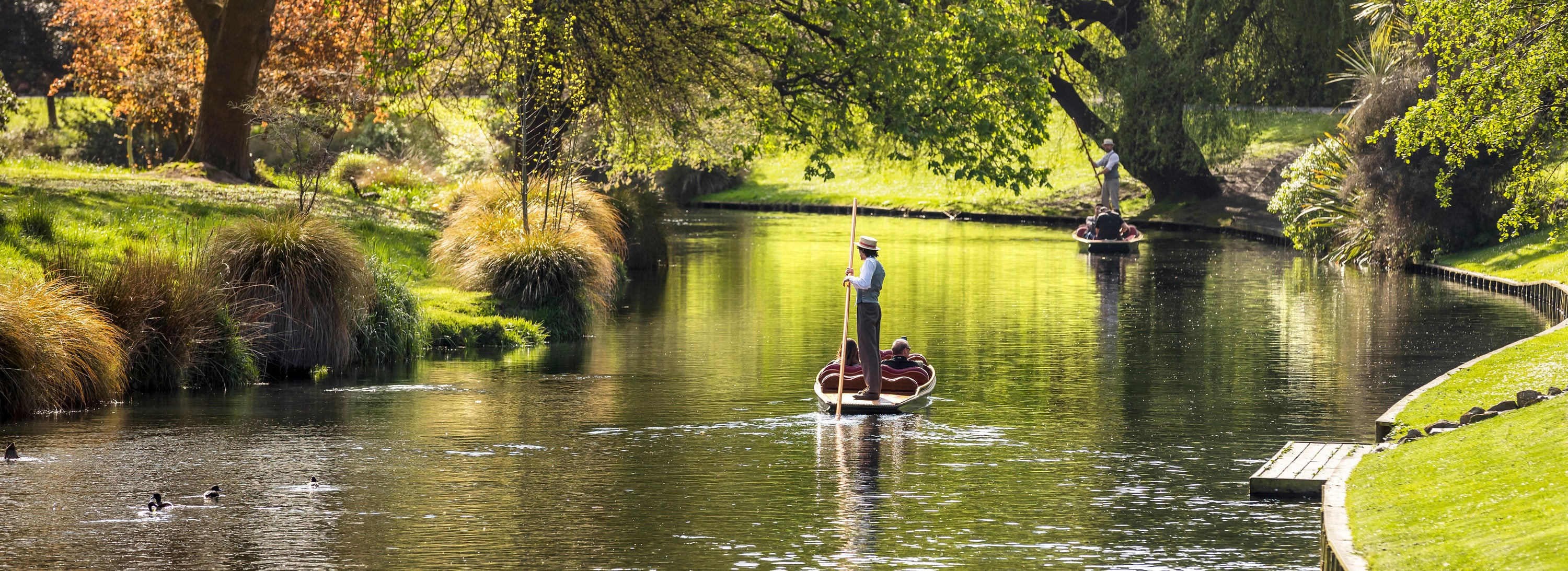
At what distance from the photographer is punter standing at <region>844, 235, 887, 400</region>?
58.3 feet

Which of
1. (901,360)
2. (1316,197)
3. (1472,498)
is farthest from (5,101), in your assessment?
(1472,498)

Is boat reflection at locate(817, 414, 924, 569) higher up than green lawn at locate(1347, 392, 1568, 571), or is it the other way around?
green lawn at locate(1347, 392, 1568, 571)

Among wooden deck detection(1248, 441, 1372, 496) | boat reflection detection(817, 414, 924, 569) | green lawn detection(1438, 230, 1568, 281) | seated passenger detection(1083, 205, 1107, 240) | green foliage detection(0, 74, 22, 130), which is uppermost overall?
green foliage detection(0, 74, 22, 130)

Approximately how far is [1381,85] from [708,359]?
2073 cm

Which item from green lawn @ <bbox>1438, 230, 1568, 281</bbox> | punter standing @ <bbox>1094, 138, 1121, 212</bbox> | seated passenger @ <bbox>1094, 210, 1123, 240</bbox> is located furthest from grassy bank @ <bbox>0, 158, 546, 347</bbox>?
punter standing @ <bbox>1094, 138, 1121, 212</bbox>

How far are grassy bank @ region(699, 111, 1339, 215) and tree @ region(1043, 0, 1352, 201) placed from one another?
4.73 feet

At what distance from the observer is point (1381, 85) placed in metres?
37.2

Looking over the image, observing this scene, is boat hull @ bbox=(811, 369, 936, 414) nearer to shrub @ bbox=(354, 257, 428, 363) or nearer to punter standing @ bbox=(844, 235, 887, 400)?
punter standing @ bbox=(844, 235, 887, 400)

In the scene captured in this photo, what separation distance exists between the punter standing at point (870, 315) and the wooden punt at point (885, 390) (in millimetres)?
151

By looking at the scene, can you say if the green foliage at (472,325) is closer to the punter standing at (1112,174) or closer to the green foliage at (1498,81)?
the green foliage at (1498,81)

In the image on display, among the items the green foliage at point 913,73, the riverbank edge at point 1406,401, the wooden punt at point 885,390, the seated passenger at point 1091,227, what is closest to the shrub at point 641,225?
the green foliage at point 913,73

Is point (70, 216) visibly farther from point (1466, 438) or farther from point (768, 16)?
point (1466, 438)

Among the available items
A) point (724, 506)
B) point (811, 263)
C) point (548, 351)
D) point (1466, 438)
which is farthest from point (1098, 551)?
point (811, 263)

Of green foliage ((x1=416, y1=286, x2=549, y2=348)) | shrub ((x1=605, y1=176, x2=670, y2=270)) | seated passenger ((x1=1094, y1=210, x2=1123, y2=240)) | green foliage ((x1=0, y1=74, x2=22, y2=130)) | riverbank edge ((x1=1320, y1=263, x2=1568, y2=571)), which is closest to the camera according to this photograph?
riverbank edge ((x1=1320, y1=263, x2=1568, y2=571))
